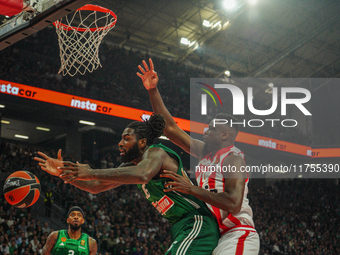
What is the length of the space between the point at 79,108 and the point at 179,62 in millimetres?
10464

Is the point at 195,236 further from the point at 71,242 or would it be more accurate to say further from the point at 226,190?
the point at 71,242

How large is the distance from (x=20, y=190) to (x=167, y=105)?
13934mm

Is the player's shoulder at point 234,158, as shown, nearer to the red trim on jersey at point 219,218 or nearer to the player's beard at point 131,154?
the red trim on jersey at point 219,218

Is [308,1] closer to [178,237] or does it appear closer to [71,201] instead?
[71,201]

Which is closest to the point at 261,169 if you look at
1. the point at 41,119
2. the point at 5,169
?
the point at 41,119

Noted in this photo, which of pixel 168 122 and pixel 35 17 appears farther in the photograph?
pixel 35 17

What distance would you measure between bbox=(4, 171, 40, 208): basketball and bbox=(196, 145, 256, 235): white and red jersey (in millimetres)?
2891

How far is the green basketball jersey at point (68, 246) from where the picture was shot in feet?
19.1

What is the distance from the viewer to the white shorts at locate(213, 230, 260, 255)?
2.98m

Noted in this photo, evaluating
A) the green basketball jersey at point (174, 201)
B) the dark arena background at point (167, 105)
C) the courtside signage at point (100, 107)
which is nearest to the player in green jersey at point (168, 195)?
the green basketball jersey at point (174, 201)

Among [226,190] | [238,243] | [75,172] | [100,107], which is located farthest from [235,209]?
[100,107]

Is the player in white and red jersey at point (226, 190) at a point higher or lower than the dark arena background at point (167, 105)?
lower

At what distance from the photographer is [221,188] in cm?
328

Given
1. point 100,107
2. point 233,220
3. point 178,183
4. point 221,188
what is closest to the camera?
point 178,183
